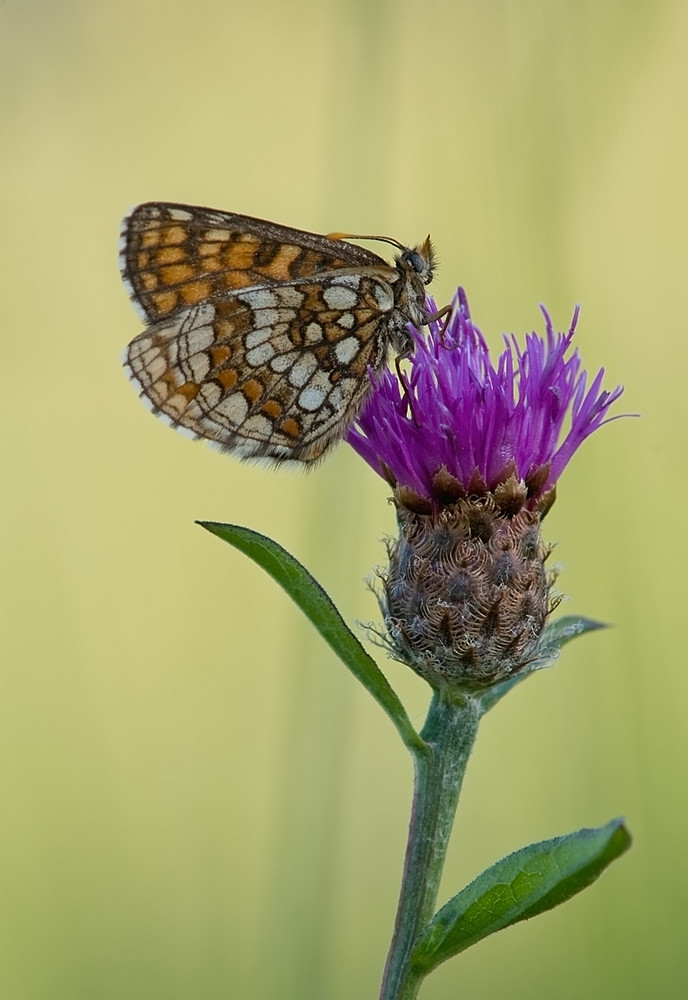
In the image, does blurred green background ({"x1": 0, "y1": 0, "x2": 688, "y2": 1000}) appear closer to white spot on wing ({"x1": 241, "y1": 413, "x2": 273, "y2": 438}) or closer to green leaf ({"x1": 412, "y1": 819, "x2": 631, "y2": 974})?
white spot on wing ({"x1": 241, "y1": 413, "x2": 273, "y2": 438})

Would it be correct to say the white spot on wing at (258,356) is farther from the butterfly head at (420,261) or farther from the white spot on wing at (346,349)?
the butterfly head at (420,261)

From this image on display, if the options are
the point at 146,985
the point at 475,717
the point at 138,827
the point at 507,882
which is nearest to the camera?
the point at 507,882

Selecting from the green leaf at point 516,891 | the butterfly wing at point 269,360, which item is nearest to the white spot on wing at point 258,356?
the butterfly wing at point 269,360

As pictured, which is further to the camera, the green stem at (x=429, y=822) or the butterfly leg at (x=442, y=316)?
the butterfly leg at (x=442, y=316)

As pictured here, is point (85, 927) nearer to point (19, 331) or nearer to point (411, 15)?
point (19, 331)

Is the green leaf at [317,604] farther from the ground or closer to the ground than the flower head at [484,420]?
closer to the ground

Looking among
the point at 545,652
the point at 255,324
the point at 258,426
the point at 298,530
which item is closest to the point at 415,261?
the point at 255,324

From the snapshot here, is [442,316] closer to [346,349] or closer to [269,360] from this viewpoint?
[346,349]

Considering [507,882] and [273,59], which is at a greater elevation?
[273,59]

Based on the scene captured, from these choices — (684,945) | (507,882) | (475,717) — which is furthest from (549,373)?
(684,945)
